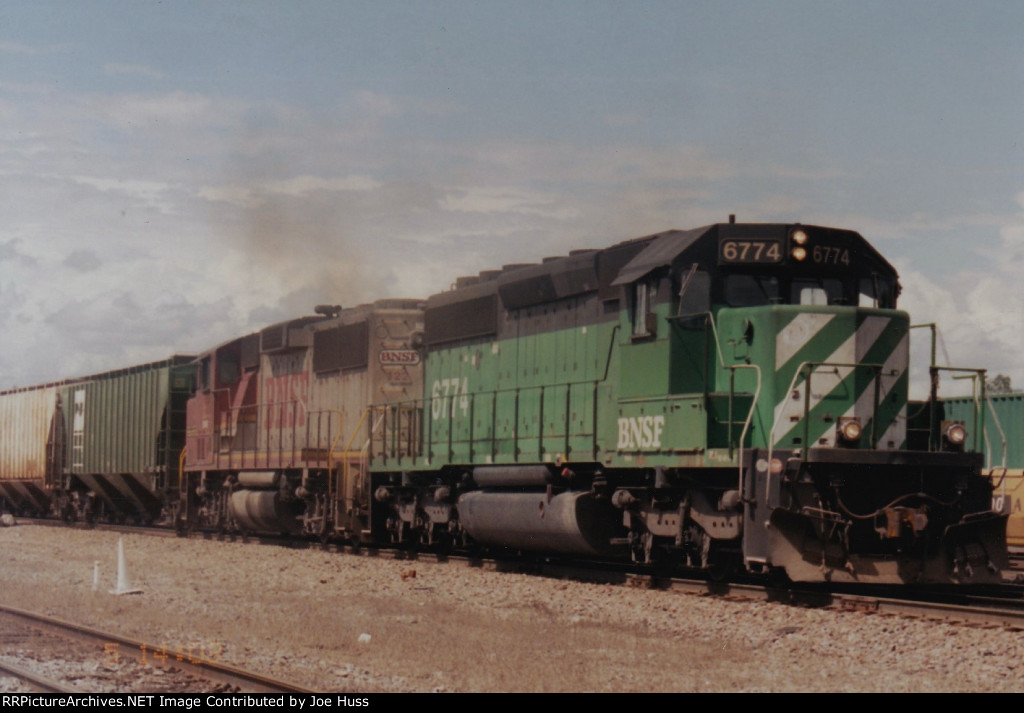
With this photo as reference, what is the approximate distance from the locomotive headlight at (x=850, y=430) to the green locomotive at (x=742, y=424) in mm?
16

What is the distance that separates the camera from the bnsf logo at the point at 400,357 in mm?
17688

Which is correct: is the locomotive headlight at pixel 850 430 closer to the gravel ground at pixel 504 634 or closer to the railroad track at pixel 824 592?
the railroad track at pixel 824 592

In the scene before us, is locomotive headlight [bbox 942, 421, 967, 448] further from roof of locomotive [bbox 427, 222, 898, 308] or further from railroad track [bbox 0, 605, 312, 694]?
railroad track [bbox 0, 605, 312, 694]

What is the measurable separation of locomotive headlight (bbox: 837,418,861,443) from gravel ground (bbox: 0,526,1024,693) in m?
1.55

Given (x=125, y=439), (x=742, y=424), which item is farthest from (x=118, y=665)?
(x=125, y=439)

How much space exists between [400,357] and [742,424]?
7245mm

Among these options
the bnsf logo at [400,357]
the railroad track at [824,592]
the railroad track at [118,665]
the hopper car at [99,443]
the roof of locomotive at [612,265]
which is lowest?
the railroad track at [118,665]

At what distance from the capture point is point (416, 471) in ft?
54.9

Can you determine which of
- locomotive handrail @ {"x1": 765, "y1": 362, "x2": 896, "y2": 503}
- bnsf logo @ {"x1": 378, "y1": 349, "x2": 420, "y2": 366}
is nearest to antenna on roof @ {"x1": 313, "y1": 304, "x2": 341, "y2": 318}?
bnsf logo @ {"x1": 378, "y1": 349, "x2": 420, "y2": 366}

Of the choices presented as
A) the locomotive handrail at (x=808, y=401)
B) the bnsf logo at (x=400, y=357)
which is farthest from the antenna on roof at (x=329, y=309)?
the locomotive handrail at (x=808, y=401)

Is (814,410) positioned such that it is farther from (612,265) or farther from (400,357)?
(400,357)

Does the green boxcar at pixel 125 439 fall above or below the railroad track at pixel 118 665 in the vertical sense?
above

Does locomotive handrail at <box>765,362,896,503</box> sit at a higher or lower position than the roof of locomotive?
lower

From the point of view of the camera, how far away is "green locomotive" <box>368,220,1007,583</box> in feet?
35.5
